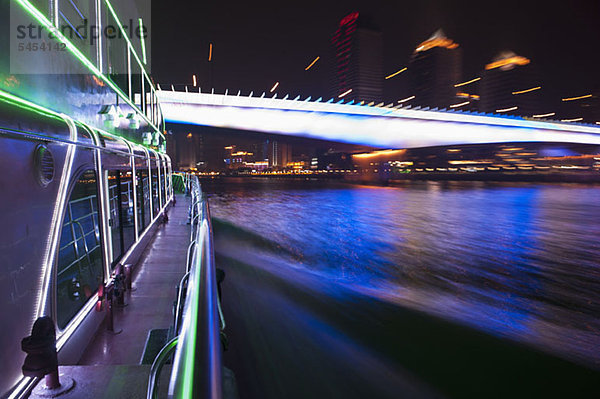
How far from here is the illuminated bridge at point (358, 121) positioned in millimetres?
29531

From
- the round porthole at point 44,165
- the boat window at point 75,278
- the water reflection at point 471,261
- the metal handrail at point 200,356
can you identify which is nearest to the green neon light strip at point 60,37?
the round porthole at point 44,165

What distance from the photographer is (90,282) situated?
5.50 m

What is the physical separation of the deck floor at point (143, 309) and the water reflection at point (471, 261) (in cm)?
395

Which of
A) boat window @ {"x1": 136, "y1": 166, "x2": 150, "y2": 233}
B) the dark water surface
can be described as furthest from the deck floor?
the dark water surface

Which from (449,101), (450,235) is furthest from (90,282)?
(449,101)

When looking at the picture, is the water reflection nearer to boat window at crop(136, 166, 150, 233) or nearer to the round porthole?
boat window at crop(136, 166, 150, 233)

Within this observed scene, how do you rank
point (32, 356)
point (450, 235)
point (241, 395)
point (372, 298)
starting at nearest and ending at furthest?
1. point (32, 356)
2. point (241, 395)
3. point (372, 298)
4. point (450, 235)

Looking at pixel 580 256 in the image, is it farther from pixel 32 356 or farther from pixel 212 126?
pixel 212 126

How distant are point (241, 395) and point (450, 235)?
502 inches

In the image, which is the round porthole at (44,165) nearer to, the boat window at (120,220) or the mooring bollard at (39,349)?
the mooring bollard at (39,349)

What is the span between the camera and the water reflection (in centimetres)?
624

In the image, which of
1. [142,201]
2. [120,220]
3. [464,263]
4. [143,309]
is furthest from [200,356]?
[464,263]

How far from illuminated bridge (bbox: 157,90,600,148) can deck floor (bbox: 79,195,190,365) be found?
889 inches

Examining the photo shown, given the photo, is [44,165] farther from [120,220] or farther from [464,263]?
[464,263]
